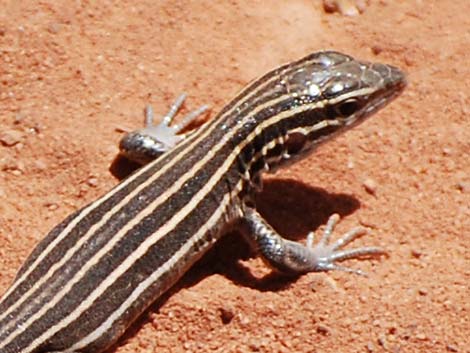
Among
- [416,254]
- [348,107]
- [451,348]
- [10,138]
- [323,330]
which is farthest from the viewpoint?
[10,138]

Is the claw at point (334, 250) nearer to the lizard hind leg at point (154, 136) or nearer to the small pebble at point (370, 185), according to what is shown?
the small pebble at point (370, 185)

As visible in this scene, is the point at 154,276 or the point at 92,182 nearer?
the point at 154,276

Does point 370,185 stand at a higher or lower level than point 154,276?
higher

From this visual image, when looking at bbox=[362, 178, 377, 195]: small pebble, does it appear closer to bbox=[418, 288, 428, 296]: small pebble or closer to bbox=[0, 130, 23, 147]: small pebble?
bbox=[418, 288, 428, 296]: small pebble

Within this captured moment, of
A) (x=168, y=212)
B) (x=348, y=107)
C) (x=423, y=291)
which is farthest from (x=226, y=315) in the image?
Result: (x=348, y=107)

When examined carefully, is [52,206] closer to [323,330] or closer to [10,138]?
[10,138]

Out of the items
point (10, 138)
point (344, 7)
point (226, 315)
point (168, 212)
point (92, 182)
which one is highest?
point (344, 7)

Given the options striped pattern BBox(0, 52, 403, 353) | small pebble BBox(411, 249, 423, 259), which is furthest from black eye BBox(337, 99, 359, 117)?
A: small pebble BBox(411, 249, 423, 259)
